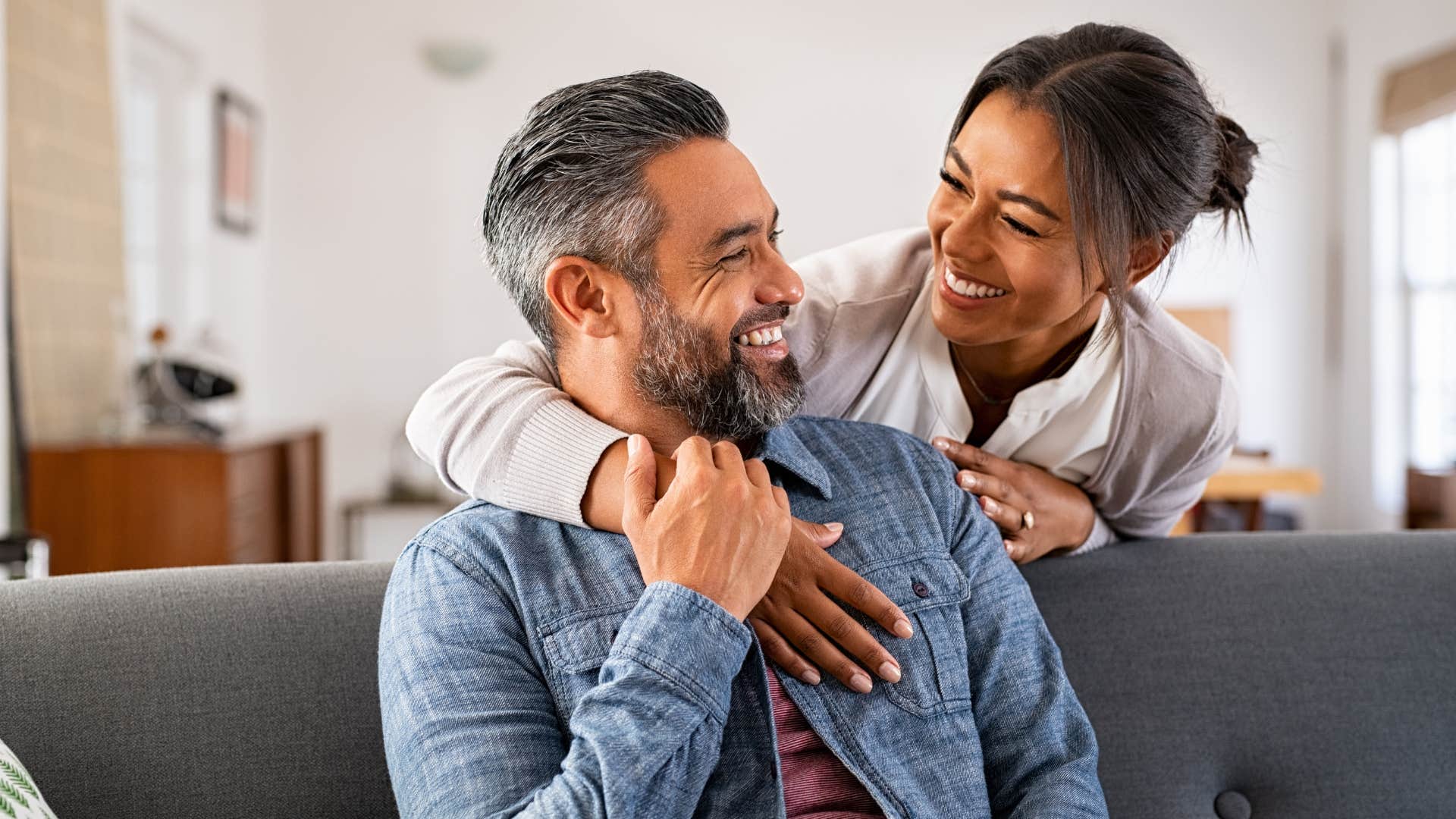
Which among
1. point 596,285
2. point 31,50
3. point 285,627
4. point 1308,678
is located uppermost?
point 31,50

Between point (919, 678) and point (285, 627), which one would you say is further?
point (285, 627)

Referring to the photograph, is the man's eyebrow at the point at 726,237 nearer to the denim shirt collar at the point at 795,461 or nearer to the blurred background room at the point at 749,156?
the denim shirt collar at the point at 795,461

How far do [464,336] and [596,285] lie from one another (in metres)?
4.68

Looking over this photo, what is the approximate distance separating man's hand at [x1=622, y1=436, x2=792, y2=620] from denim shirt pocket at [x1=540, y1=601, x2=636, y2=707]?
9 cm

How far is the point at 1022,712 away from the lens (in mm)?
1257

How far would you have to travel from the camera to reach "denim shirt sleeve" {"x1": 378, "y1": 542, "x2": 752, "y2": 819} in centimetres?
100

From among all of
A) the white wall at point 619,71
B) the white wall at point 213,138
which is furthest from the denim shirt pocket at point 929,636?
the white wall at point 619,71

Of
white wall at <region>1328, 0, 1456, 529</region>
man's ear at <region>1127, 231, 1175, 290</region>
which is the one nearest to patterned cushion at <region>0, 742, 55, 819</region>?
A: man's ear at <region>1127, 231, 1175, 290</region>

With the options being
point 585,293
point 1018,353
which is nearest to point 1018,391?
point 1018,353

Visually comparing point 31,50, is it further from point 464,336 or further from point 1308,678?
point 1308,678

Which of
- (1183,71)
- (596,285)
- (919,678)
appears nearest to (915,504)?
(919,678)

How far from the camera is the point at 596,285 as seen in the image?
1344 mm

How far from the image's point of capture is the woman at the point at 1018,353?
4.06ft

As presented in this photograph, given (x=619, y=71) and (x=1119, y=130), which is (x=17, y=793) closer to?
(x=1119, y=130)
